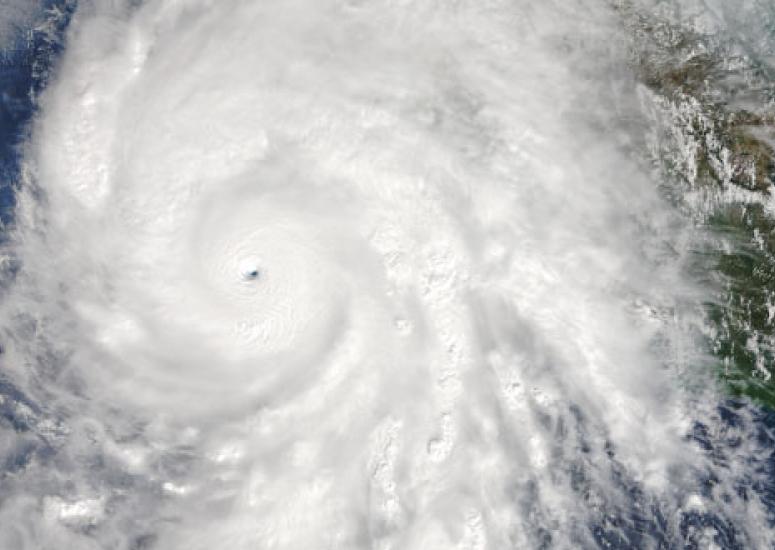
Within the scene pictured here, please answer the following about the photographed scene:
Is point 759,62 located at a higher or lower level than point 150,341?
higher

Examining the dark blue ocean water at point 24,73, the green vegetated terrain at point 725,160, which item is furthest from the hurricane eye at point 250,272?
the green vegetated terrain at point 725,160

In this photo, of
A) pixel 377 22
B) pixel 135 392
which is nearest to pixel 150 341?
pixel 135 392

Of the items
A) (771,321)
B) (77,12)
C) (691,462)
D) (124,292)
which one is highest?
(77,12)

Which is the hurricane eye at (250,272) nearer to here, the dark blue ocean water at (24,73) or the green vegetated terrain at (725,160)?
the dark blue ocean water at (24,73)

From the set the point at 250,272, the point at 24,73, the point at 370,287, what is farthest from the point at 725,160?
the point at 24,73

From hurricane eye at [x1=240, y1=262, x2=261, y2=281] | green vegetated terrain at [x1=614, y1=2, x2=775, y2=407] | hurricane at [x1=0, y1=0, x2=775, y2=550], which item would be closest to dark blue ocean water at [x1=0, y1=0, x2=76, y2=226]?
hurricane at [x1=0, y1=0, x2=775, y2=550]

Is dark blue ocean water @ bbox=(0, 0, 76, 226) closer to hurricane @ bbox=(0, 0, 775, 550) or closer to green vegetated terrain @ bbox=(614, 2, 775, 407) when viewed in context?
hurricane @ bbox=(0, 0, 775, 550)

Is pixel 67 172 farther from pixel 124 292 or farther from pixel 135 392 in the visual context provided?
pixel 135 392
